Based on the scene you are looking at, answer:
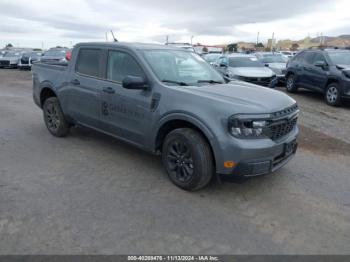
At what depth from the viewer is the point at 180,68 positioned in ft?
16.9

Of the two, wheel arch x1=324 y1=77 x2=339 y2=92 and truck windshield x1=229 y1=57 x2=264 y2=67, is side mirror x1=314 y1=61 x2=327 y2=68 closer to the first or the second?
wheel arch x1=324 y1=77 x2=339 y2=92

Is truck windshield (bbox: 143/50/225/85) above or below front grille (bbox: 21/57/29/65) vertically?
below

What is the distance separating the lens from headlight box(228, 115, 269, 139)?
12.8 ft

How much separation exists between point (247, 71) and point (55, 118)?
8.49m

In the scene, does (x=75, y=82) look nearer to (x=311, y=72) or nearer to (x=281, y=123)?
(x=281, y=123)

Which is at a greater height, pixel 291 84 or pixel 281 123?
pixel 291 84

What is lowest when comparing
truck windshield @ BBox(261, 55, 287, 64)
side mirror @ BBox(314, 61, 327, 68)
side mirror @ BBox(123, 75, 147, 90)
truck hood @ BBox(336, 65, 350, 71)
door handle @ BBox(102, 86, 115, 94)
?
→ door handle @ BBox(102, 86, 115, 94)

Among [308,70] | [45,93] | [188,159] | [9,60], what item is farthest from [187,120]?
[9,60]

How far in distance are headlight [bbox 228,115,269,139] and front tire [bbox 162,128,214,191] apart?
1.31ft

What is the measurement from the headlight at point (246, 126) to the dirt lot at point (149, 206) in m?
0.82

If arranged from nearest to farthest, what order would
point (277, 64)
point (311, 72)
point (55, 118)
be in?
point (55, 118) → point (311, 72) → point (277, 64)

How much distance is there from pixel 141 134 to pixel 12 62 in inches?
990

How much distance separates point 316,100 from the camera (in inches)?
469

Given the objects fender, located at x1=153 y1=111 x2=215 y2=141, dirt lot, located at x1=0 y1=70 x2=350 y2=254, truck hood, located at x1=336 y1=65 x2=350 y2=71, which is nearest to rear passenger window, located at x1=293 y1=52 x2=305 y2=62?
truck hood, located at x1=336 y1=65 x2=350 y2=71
